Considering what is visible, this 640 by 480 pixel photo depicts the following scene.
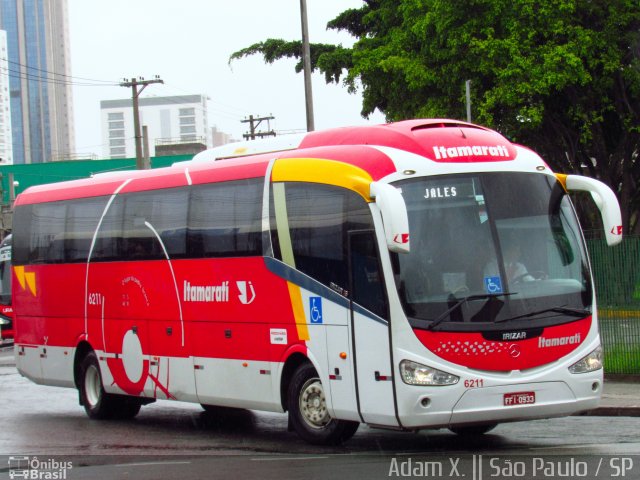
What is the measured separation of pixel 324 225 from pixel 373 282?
40.5 inches

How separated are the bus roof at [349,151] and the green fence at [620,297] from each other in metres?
4.67

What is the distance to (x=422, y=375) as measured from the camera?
34.2 ft

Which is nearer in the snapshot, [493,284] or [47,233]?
[493,284]

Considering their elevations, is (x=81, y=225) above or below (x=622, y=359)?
above

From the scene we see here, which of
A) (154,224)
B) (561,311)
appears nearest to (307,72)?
(154,224)

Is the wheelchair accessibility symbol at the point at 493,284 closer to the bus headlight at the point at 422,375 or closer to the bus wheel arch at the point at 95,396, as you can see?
the bus headlight at the point at 422,375

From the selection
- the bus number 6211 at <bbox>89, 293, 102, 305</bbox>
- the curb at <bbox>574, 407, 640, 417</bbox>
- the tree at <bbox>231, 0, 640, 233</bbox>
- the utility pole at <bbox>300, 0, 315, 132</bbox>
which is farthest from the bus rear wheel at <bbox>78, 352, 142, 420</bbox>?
the tree at <bbox>231, 0, 640, 233</bbox>

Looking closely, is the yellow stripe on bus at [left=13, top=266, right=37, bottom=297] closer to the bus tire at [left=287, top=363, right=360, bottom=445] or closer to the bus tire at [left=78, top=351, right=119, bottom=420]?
the bus tire at [left=78, top=351, right=119, bottom=420]

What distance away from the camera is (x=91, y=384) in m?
16.4

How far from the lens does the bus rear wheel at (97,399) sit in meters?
16.1

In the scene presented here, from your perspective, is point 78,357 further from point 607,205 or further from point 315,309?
point 607,205

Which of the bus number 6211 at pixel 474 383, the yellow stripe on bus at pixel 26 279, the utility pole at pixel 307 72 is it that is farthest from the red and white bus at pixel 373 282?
the utility pole at pixel 307 72

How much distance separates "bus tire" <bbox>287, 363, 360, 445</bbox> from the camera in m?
11.6

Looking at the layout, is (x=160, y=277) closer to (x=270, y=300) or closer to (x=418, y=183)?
(x=270, y=300)
